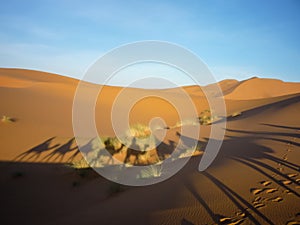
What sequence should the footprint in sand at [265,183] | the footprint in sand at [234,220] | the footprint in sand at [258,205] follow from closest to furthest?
the footprint in sand at [234,220] → the footprint in sand at [258,205] → the footprint in sand at [265,183]

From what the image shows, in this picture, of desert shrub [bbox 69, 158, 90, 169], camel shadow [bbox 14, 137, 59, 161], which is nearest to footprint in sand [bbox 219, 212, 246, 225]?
desert shrub [bbox 69, 158, 90, 169]

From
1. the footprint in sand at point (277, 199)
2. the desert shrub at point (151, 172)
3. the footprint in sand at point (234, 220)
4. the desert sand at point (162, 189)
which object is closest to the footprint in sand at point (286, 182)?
the desert sand at point (162, 189)

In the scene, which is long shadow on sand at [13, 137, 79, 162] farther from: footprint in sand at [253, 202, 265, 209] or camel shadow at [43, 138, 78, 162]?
footprint in sand at [253, 202, 265, 209]

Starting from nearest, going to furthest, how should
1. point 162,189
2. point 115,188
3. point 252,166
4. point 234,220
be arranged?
point 234,220
point 162,189
point 252,166
point 115,188

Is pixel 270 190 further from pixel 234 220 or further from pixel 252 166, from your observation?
pixel 252 166

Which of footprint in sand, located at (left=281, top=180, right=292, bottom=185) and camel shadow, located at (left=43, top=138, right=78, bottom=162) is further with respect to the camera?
camel shadow, located at (left=43, top=138, right=78, bottom=162)

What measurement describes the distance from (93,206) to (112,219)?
1384mm

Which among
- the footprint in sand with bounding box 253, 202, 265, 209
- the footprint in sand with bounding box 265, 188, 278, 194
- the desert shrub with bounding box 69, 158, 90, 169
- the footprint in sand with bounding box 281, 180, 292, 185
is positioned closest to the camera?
the footprint in sand with bounding box 253, 202, 265, 209

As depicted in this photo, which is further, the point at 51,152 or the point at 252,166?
the point at 51,152

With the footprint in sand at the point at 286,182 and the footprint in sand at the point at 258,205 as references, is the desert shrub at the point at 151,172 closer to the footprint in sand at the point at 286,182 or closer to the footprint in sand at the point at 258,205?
the footprint in sand at the point at 258,205

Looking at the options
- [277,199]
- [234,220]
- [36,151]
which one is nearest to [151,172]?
[234,220]

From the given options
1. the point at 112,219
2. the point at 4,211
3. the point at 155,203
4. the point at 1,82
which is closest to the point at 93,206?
the point at 112,219

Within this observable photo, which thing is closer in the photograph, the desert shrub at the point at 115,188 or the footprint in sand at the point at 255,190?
the footprint in sand at the point at 255,190

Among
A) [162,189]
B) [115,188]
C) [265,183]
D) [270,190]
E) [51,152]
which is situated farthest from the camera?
[51,152]
